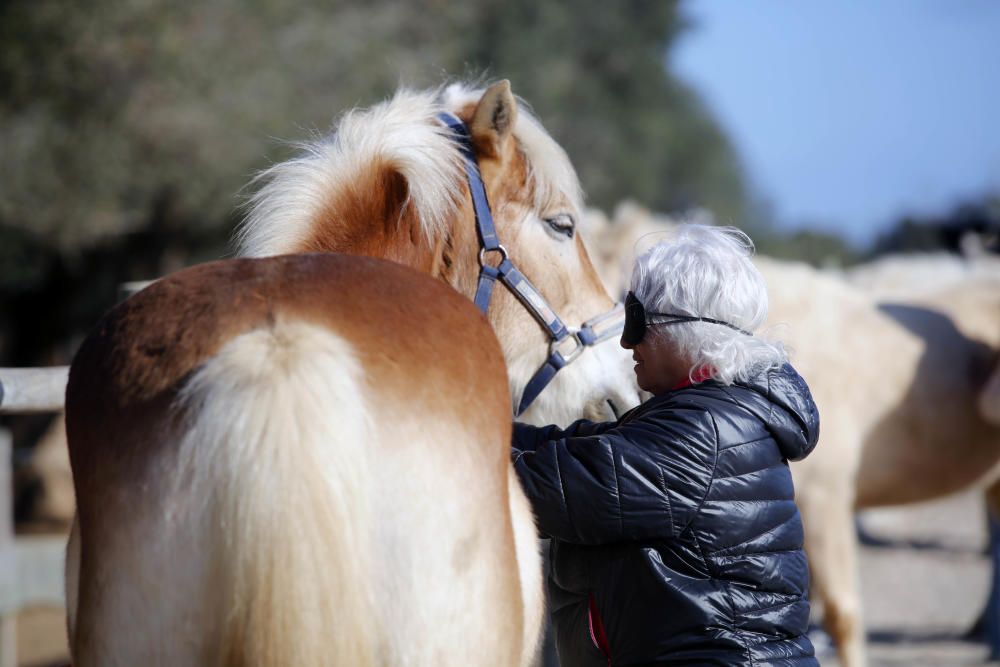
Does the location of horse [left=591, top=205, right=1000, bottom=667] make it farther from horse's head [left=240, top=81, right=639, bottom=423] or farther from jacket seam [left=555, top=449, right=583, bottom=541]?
jacket seam [left=555, top=449, right=583, bottom=541]

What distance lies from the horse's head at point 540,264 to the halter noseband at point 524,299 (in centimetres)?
1

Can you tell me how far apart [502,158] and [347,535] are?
4.81ft

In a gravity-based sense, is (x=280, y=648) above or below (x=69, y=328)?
below

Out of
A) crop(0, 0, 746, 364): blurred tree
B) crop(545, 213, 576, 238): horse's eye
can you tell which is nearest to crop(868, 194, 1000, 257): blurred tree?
crop(0, 0, 746, 364): blurred tree

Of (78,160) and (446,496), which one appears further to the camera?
(78,160)

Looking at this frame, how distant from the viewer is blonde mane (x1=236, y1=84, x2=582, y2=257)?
2271mm

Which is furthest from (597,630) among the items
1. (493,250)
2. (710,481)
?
(493,250)

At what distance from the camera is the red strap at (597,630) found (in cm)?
185

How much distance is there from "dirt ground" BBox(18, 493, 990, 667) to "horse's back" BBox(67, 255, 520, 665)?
5231 millimetres

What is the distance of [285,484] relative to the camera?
1.27 meters

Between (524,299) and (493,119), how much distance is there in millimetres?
473

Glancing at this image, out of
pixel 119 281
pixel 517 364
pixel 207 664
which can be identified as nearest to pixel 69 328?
pixel 119 281

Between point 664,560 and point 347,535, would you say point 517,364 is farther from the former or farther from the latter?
point 347,535

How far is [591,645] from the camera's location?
6.16 feet
